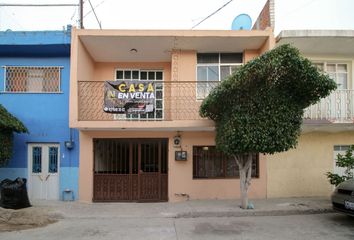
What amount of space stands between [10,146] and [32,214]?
2.78 metres

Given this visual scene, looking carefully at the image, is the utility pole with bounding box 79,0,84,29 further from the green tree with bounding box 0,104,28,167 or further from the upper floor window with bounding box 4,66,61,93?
the green tree with bounding box 0,104,28,167

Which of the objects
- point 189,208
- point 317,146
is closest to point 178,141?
point 189,208

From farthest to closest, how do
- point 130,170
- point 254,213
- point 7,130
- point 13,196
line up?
1. point 130,170
2. point 7,130
3. point 13,196
4. point 254,213

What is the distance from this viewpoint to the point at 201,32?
11.9 m

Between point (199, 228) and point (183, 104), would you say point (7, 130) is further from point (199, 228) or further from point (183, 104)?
point (199, 228)

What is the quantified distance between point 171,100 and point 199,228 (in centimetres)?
492

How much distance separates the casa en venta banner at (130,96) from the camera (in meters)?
11.5

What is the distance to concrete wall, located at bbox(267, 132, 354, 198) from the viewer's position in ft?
42.0

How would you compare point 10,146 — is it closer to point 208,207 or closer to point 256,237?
point 208,207

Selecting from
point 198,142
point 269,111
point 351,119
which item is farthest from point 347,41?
point 198,142

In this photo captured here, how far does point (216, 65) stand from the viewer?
13.3 m

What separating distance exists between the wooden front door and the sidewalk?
1.98 feet

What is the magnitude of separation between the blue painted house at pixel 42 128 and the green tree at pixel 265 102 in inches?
213

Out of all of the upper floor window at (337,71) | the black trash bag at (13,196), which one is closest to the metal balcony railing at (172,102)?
the black trash bag at (13,196)
